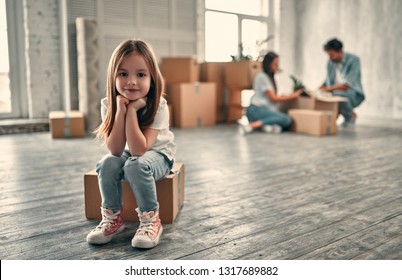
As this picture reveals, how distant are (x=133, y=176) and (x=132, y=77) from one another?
325mm

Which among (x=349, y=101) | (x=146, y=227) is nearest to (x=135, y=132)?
(x=146, y=227)

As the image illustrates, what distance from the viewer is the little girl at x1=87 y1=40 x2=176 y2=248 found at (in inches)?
56.8

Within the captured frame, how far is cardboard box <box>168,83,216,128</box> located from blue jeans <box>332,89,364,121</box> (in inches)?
55.1

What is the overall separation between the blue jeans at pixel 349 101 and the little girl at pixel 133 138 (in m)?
3.80

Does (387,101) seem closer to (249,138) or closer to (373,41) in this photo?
(373,41)

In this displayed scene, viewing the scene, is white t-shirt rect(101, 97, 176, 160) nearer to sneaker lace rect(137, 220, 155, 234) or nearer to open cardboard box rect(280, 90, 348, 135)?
sneaker lace rect(137, 220, 155, 234)

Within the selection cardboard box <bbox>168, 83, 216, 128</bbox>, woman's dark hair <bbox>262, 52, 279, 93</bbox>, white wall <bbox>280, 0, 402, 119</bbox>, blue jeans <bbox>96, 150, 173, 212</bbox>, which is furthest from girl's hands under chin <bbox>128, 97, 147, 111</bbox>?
white wall <bbox>280, 0, 402, 119</bbox>

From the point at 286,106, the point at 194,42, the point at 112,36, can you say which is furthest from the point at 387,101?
the point at 112,36

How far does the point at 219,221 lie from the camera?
1.69 meters

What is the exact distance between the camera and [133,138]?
1.45 metres

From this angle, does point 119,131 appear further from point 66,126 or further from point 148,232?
point 66,126

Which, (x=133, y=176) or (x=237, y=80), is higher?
(x=237, y=80)

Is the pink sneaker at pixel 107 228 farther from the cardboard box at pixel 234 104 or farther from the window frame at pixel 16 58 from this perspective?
the cardboard box at pixel 234 104
